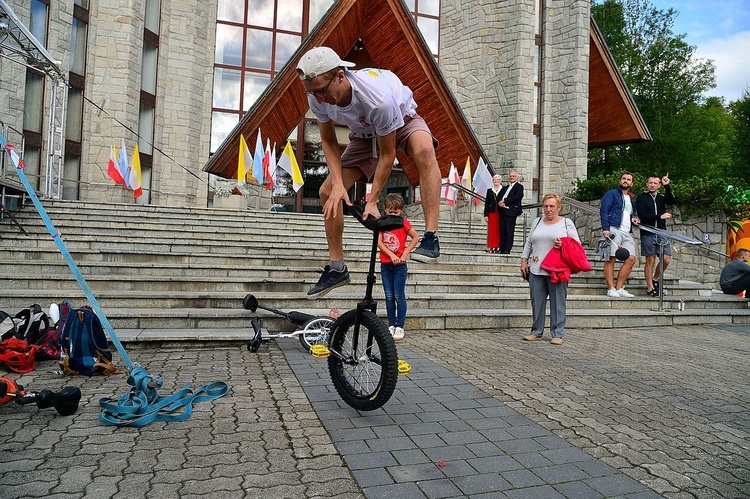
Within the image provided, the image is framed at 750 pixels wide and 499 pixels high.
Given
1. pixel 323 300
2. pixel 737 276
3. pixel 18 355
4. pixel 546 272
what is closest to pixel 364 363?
pixel 18 355

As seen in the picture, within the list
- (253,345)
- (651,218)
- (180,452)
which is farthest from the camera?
(651,218)

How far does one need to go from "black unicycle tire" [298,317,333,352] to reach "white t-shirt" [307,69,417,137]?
9.34ft

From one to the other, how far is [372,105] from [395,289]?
3.63 meters

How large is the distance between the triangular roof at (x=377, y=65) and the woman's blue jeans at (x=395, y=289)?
462 inches

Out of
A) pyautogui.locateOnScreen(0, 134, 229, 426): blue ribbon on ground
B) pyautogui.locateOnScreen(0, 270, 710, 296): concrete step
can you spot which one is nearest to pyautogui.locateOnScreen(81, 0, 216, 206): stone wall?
pyautogui.locateOnScreen(0, 270, 710, 296): concrete step

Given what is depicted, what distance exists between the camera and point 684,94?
3284 centimetres

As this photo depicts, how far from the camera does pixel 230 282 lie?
8.06 meters

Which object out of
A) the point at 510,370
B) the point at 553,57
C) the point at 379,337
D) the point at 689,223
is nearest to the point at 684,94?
the point at 553,57

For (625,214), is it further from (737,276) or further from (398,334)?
(398,334)

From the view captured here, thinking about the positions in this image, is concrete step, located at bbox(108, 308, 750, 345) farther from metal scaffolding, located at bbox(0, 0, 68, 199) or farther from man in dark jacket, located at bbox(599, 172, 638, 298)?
metal scaffolding, located at bbox(0, 0, 68, 199)

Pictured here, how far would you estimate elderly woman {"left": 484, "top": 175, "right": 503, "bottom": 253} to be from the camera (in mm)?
12289

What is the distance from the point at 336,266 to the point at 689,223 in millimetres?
12532

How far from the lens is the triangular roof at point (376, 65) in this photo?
55.4 ft

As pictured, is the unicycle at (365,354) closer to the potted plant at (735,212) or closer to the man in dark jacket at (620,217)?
the man in dark jacket at (620,217)
